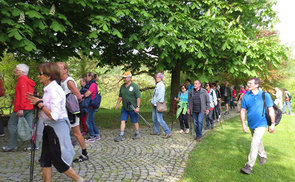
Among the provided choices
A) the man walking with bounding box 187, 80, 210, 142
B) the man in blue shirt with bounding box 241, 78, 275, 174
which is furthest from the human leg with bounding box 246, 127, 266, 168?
the man walking with bounding box 187, 80, 210, 142

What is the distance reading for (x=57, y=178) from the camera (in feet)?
12.9

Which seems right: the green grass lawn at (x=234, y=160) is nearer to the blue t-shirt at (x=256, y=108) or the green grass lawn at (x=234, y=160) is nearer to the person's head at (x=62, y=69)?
the blue t-shirt at (x=256, y=108)

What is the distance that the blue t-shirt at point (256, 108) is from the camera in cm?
451

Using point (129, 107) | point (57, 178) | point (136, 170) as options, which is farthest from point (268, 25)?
point (57, 178)

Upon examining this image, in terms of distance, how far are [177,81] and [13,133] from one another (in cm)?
910

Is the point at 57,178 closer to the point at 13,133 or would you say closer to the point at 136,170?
the point at 136,170

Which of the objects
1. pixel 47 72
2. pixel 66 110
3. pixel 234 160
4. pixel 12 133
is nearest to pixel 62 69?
pixel 66 110

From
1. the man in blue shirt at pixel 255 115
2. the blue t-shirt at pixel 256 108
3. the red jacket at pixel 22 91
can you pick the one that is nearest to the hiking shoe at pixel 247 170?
the man in blue shirt at pixel 255 115

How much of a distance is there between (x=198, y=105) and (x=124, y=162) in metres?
3.16

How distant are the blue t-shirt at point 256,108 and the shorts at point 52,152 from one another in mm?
3674

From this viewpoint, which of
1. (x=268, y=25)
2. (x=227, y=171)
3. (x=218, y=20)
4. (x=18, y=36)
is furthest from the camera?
(x=268, y=25)

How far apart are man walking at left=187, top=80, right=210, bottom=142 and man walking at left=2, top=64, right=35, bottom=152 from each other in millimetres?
4646

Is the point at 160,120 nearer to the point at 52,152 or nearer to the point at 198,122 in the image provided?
the point at 198,122

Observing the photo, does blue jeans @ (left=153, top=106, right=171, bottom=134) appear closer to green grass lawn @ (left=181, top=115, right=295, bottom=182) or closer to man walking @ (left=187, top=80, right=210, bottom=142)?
man walking @ (left=187, top=80, right=210, bottom=142)
